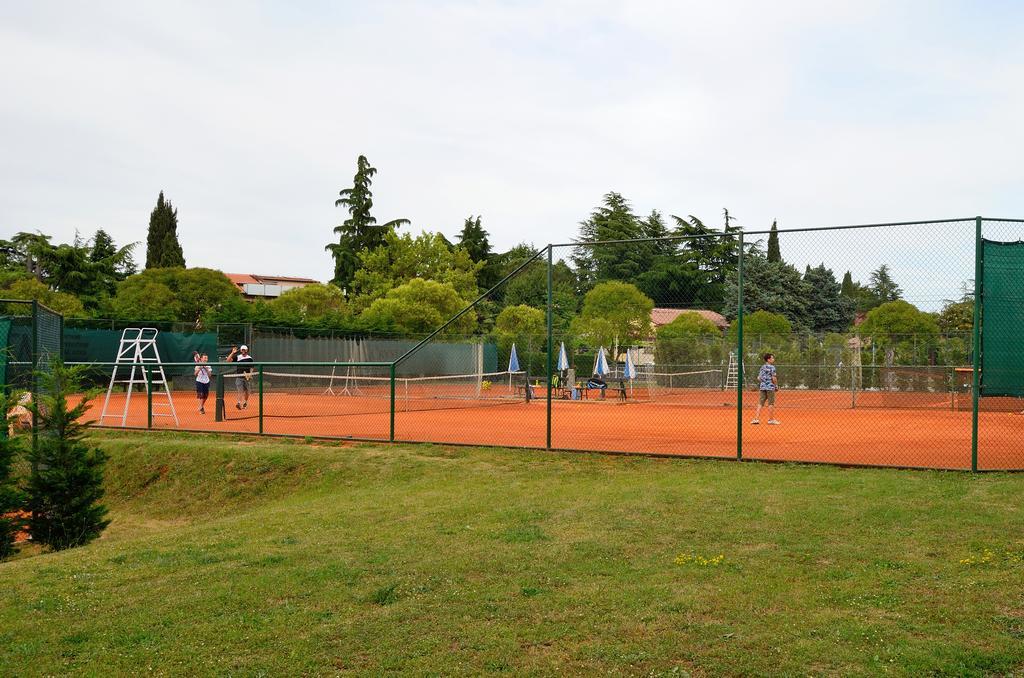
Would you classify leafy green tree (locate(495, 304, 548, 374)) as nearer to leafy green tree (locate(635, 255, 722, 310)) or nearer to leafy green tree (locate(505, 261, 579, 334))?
leafy green tree (locate(505, 261, 579, 334))

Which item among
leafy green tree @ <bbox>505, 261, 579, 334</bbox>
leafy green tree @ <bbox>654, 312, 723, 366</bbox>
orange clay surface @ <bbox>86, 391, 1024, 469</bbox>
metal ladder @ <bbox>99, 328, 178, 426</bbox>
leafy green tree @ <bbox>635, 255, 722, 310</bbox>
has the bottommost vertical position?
orange clay surface @ <bbox>86, 391, 1024, 469</bbox>

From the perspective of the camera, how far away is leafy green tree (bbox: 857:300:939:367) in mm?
17969

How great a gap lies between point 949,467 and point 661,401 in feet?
55.8

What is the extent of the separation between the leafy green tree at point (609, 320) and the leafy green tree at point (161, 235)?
3741 cm

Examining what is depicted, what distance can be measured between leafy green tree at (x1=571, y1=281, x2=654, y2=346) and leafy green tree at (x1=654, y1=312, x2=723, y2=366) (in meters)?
1.00

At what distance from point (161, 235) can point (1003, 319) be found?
200 feet

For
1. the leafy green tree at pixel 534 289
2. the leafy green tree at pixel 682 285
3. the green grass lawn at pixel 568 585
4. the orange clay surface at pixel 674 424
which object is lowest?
the green grass lawn at pixel 568 585

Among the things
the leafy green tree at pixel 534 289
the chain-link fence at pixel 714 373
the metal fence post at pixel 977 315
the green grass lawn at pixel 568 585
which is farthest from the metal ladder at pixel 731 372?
the leafy green tree at pixel 534 289

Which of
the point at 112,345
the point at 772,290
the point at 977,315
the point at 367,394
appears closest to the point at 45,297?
the point at 112,345

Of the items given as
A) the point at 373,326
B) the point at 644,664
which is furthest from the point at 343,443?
the point at 373,326

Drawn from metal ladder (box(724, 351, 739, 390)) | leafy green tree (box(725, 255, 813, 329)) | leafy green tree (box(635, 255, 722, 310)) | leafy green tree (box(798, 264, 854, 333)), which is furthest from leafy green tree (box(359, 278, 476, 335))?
leafy green tree (box(635, 255, 722, 310))

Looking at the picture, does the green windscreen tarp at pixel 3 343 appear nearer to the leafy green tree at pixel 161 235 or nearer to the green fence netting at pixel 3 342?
the green fence netting at pixel 3 342

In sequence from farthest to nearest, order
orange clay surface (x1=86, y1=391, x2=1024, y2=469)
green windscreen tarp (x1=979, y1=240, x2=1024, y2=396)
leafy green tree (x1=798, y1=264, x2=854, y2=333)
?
leafy green tree (x1=798, y1=264, x2=854, y2=333)
orange clay surface (x1=86, y1=391, x2=1024, y2=469)
green windscreen tarp (x1=979, y1=240, x2=1024, y2=396)

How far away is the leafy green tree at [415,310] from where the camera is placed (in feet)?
127
